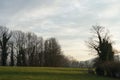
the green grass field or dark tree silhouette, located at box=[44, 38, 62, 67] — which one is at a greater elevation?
dark tree silhouette, located at box=[44, 38, 62, 67]

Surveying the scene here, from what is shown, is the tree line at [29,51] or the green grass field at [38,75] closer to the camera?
the green grass field at [38,75]

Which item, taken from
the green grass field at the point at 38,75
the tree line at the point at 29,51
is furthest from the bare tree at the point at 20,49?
the green grass field at the point at 38,75

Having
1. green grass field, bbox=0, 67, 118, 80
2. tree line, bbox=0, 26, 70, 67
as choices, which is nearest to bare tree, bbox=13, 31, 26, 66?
tree line, bbox=0, 26, 70, 67

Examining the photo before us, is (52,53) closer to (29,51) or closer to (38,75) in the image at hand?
(29,51)

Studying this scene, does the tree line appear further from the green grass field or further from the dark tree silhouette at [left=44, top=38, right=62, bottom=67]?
the green grass field

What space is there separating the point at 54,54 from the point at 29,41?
12483mm

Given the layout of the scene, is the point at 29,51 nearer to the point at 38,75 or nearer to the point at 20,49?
the point at 20,49

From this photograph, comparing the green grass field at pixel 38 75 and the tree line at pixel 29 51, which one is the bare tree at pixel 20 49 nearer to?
the tree line at pixel 29 51

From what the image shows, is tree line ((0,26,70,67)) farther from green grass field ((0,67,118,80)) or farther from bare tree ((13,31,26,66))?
green grass field ((0,67,118,80))

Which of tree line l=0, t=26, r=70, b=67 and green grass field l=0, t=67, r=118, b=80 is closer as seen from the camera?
green grass field l=0, t=67, r=118, b=80

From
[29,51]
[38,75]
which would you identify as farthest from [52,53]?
[38,75]

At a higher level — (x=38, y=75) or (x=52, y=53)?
(x=52, y=53)

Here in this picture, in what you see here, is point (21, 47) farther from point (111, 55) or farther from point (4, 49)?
point (111, 55)

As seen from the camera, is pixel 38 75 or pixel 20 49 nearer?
pixel 38 75
